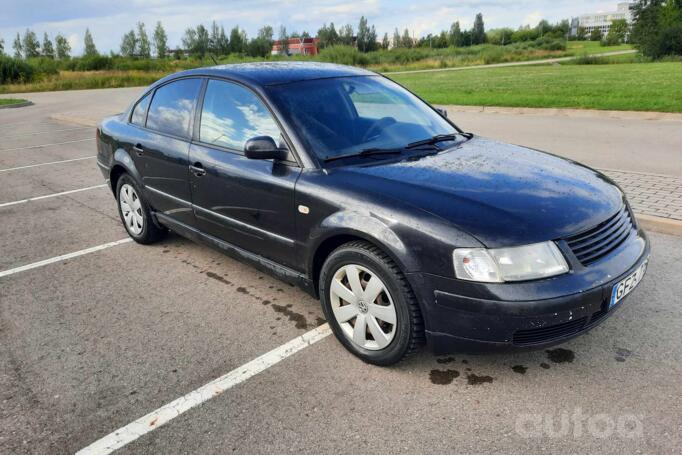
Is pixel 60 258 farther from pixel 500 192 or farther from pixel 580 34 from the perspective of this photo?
pixel 580 34

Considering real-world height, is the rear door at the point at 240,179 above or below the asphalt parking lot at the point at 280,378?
above

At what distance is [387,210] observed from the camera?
2869 mm

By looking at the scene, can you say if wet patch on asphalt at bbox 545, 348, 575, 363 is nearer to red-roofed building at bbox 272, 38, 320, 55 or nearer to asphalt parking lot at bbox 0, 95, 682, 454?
asphalt parking lot at bbox 0, 95, 682, 454

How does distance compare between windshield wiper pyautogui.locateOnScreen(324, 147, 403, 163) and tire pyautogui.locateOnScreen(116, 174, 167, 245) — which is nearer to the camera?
windshield wiper pyautogui.locateOnScreen(324, 147, 403, 163)

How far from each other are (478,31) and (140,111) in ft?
391

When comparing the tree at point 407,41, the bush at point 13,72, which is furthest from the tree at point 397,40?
the bush at point 13,72

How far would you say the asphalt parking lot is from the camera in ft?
8.32

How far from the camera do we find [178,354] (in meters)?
3.35

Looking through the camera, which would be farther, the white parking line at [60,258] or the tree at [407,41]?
the tree at [407,41]

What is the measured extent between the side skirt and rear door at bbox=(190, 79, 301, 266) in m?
0.05

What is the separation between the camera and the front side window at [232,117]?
364 centimetres

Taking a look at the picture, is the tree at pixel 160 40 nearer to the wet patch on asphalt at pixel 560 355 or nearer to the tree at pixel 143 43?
the tree at pixel 143 43

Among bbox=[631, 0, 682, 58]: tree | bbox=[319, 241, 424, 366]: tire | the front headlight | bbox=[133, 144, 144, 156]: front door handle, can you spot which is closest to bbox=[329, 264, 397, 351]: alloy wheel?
bbox=[319, 241, 424, 366]: tire

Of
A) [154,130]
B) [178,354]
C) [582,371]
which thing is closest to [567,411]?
[582,371]
